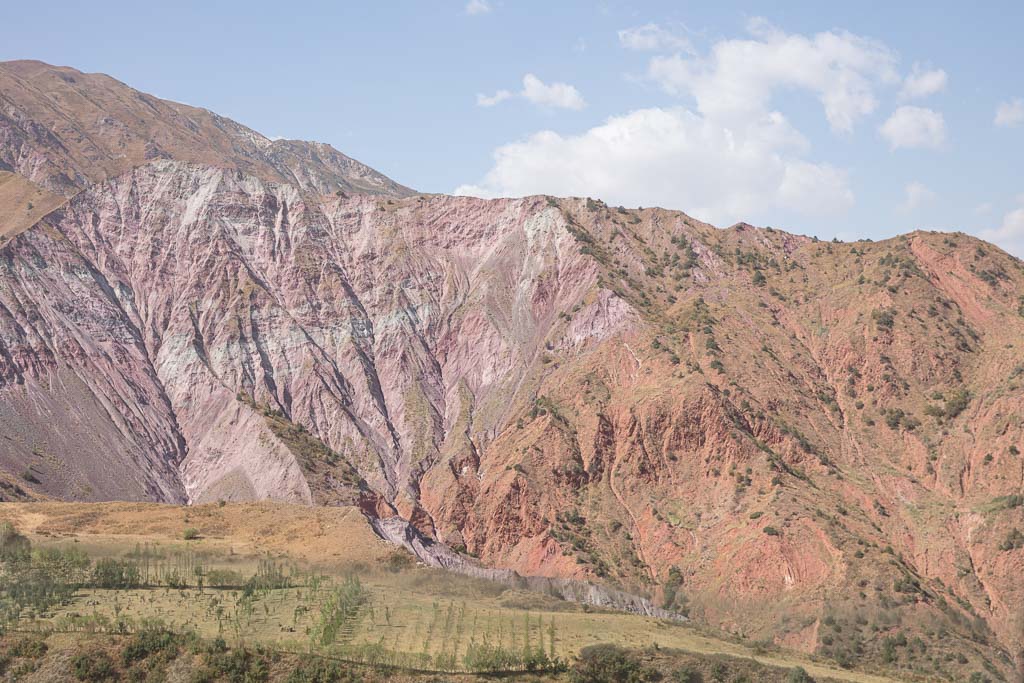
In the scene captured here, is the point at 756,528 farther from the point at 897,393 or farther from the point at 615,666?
the point at 615,666

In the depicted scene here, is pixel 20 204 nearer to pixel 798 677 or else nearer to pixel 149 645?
pixel 149 645

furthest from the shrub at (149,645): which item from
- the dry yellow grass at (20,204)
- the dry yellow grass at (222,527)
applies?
the dry yellow grass at (20,204)

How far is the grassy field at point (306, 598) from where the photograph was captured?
214 ft

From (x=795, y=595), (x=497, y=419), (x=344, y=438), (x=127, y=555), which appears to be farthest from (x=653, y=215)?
(x=127, y=555)

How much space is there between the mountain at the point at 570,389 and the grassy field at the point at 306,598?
19.8 meters

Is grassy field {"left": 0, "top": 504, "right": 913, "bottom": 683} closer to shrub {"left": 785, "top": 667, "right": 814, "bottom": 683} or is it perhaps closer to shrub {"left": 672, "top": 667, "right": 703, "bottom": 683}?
shrub {"left": 785, "top": 667, "right": 814, "bottom": 683}

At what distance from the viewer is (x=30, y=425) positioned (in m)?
121

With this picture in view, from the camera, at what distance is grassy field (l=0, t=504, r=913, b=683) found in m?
65.2

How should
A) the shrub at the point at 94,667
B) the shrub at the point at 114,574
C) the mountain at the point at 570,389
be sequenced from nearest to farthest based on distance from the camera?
the shrub at the point at 94,667
the shrub at the point at 114,574
the mountain at the point at 570,389

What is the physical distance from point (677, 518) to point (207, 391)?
2424 inches

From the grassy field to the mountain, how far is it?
65.0ft

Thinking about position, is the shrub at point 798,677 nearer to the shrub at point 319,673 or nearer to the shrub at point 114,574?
the shrub at point 319,673

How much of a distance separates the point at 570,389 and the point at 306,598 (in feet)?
203

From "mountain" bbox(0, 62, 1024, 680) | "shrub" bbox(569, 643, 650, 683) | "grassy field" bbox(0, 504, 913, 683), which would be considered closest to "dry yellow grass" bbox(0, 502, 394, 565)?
"grassy field" bbox(0, 504, 913, 683)
